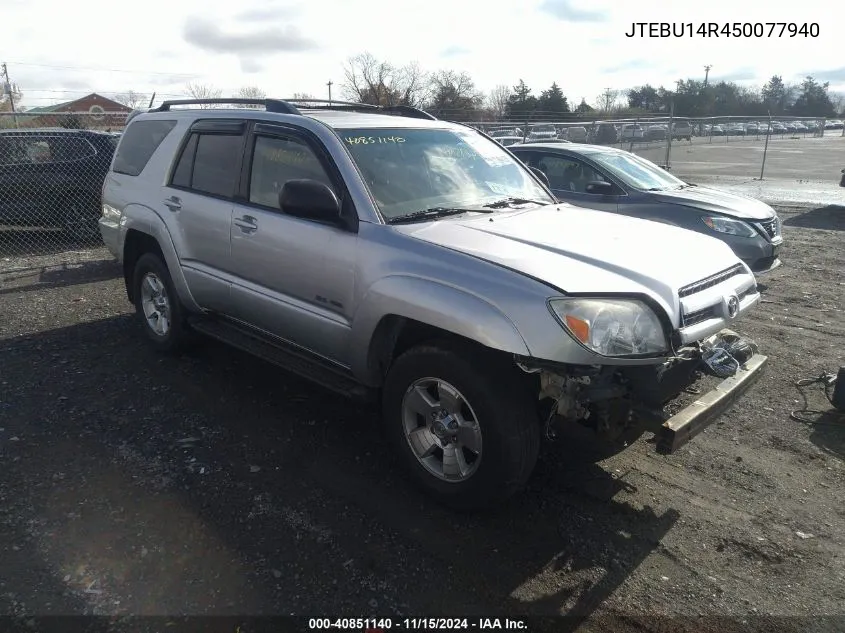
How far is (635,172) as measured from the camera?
8539 millimetres

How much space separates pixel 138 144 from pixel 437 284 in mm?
3796

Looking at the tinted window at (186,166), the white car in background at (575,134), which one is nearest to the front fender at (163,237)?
the tinted window at (186,166)

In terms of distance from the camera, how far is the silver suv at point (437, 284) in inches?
117

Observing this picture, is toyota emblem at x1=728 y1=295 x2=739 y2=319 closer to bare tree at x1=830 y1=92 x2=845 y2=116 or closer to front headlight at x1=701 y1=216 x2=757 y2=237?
front headlight at x1=701 y1=216 x2=757 y2=237

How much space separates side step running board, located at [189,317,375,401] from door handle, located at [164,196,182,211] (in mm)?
858

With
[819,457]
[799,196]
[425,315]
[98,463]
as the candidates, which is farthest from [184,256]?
[799,196]

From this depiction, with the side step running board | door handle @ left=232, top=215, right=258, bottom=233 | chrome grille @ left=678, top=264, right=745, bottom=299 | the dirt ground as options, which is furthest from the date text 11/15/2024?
door handle @ left=232, top=215, right=258, bottom=233

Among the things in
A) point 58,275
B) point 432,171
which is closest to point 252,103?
point 432,171

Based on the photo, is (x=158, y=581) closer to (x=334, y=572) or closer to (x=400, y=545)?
(x=334, y=572)

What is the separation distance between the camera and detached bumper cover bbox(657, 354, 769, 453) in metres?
2.93

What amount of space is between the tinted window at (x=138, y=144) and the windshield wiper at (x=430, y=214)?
8.84ft

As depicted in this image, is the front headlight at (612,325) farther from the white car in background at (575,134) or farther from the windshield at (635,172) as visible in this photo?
the white car in background at (575,134)

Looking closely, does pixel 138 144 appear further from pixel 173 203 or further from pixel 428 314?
pixel 428 314

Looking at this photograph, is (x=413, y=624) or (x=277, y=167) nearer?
(x=413, y=624)
